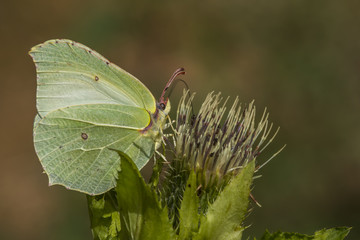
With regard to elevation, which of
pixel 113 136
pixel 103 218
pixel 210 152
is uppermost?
pixel 210 152

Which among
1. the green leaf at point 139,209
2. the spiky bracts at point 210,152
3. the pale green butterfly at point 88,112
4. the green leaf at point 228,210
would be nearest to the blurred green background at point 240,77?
the spiky bracts at point 210,152

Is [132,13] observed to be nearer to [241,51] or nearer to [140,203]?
[241,51]

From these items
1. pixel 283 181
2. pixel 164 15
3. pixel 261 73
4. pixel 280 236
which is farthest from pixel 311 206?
pixel 164 15

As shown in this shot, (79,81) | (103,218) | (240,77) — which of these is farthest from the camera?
(240,77)

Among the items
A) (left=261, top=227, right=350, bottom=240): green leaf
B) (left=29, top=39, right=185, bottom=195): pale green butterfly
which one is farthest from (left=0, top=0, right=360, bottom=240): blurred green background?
(left=261, top=227, right=350, bottom=240): green leaf

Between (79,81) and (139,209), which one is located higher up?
(79,81)

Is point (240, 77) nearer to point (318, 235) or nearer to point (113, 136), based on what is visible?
point (113, 136)

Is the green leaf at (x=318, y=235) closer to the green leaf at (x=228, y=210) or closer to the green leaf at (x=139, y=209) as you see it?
the green leaf at (x=228, y=210)

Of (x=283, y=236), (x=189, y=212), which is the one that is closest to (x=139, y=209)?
(x=189, y=212)
